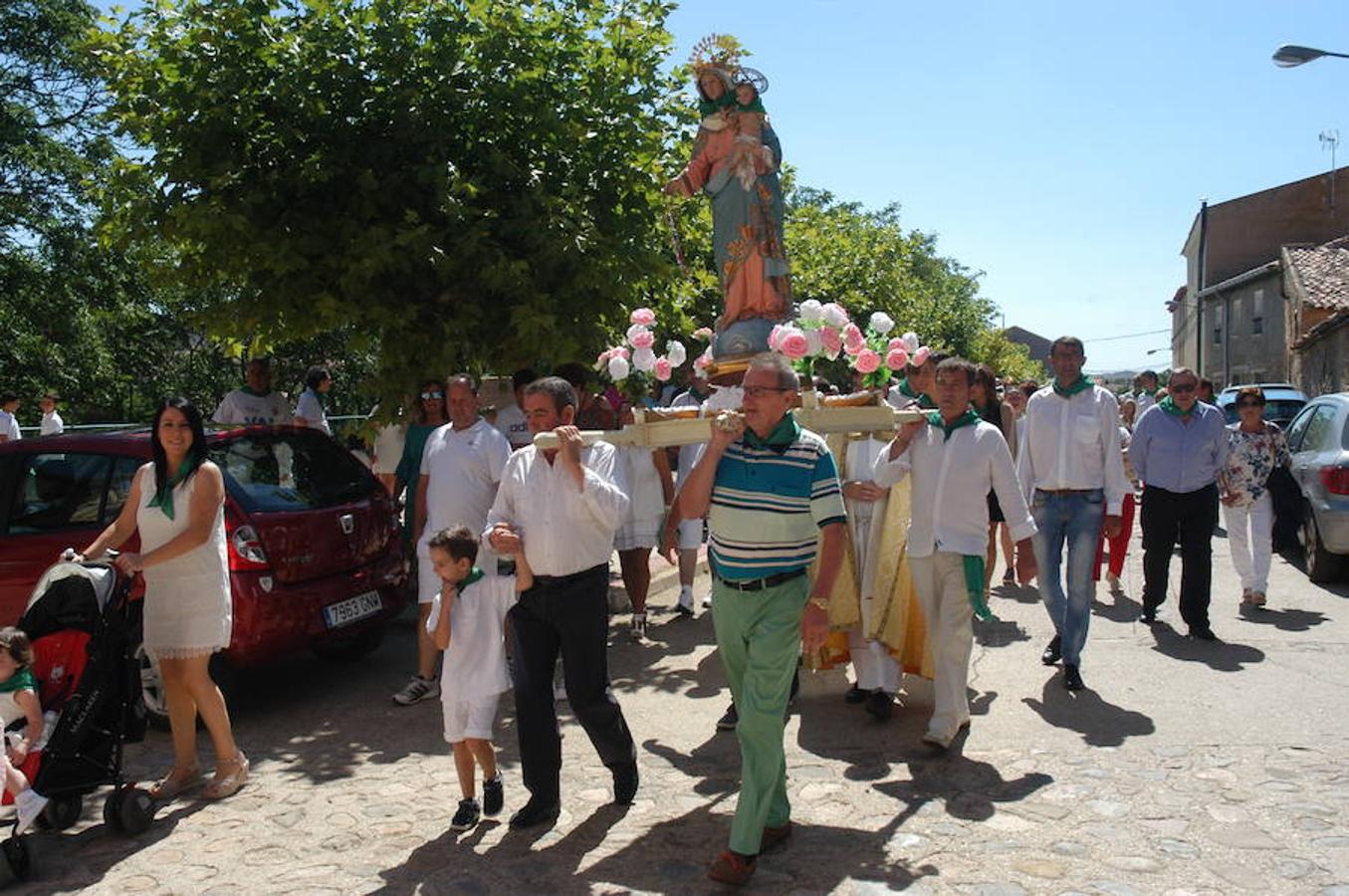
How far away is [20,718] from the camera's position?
4570 mm

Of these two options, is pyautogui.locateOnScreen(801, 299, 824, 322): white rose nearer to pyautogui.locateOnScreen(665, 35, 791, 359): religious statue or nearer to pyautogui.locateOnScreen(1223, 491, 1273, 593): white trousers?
pyautogui.locateOnScreen(665, 35, 791, 359): religious statue

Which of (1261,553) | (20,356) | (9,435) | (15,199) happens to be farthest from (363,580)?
(20,356)

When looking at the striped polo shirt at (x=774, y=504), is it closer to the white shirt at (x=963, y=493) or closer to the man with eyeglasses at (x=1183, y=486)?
the white shirt at (x=963, y=493)

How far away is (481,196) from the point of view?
8539 mm

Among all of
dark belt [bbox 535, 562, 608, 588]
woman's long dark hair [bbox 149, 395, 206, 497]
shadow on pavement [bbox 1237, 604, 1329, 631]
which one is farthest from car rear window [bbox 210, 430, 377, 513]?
shadow on pavement [bbox 1237, 604, 1329, 631]

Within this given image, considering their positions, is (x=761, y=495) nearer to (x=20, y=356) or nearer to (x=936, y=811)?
(x=936, y=811)

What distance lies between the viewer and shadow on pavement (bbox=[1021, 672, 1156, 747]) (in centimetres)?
571

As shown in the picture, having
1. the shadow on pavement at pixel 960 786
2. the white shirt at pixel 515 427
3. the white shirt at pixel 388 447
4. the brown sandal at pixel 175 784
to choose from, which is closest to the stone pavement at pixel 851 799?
the shadow on pavement at pixel 960 786

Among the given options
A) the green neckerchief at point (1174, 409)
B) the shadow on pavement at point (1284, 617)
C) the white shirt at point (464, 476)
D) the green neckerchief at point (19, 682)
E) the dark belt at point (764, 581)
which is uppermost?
the green neckerchief at point (1174, 409)

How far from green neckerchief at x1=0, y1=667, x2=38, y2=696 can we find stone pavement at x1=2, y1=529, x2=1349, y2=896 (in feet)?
2.44

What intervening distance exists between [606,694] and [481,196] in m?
4.91

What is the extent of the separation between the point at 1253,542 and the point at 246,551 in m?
7.61

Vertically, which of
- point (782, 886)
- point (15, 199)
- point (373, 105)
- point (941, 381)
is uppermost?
point (15, 199)

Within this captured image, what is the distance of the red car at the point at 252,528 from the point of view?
6250mm
